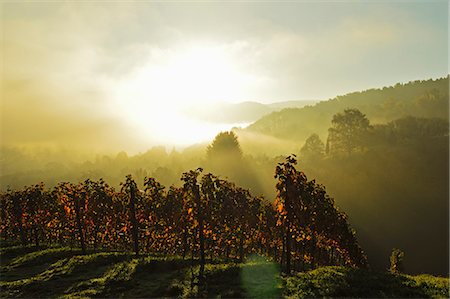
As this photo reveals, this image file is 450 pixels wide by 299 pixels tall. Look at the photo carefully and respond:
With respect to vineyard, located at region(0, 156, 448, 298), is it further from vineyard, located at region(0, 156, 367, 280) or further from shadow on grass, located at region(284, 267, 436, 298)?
vineyard, located at region(0, 156, 367, 280)

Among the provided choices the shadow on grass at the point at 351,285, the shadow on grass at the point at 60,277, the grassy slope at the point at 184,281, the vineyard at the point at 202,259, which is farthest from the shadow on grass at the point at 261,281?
the shadow on grass at the point at 60,277

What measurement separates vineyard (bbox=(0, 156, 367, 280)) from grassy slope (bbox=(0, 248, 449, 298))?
4.47 metres

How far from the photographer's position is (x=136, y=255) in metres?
60.5

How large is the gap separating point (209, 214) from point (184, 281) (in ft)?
49.9

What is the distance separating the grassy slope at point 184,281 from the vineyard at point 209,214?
4.47 metres

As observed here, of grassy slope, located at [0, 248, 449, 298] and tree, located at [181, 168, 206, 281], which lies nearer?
grassy slope, located at [0, 248, 449, 298]

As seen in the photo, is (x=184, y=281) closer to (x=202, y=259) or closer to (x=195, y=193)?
(x=202, y=259)

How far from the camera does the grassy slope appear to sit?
33.2 metres

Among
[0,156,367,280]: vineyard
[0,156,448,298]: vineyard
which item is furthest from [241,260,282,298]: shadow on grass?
[0,156,367,280]: vineyard

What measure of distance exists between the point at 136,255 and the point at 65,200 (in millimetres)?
20566

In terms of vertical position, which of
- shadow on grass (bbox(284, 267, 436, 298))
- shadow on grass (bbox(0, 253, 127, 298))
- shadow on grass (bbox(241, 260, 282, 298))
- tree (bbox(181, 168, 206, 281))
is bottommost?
shadow on grass (bbox(0, 253, 127, 298))

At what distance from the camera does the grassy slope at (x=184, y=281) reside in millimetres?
33219

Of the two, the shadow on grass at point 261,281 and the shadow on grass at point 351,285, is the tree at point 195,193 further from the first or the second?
the shadow on grass at point 351,285

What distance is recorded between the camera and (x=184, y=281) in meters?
42.1
